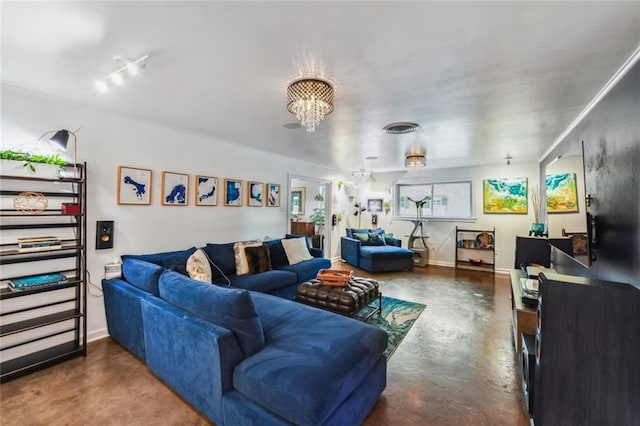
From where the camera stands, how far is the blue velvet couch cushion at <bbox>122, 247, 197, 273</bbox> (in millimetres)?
2842

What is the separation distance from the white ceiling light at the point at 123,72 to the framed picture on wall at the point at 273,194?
280cm

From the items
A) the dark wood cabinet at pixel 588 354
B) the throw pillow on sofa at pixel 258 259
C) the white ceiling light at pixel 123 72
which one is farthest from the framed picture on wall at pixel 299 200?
the dark wood cabinet at pixel 588 354

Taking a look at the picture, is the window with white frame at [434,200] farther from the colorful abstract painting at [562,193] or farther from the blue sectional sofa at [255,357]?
the blue sectional sofa at [255,357]

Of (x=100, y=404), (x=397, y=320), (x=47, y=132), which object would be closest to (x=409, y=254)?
(x=397, y=320)

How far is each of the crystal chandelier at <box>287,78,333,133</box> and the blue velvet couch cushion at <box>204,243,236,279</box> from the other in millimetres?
2172

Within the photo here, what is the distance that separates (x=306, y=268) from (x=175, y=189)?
2.08 meters

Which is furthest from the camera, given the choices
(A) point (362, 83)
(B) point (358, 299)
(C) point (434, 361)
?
(B) point (358, 299)

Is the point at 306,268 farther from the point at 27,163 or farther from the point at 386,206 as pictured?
the point at 386,206

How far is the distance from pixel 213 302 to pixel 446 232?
589 centimetres

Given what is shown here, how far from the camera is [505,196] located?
5.60 m

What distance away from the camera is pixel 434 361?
237cm

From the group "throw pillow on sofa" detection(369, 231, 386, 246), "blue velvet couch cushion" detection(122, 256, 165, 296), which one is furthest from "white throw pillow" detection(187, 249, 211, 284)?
"throw pillow on sofa" detection(369, 231, 386, 246)

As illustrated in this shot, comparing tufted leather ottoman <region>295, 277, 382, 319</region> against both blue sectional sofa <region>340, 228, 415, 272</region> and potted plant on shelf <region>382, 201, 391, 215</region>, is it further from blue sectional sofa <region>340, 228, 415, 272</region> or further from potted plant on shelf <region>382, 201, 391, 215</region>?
potted plant on shelf <region>382, 201, 391, 215</region>

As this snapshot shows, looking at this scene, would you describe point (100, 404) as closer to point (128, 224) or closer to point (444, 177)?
point (128, 224)
